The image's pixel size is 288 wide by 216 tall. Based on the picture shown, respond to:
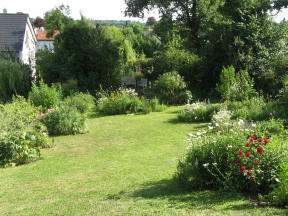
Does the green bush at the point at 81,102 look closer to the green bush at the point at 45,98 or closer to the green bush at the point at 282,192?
the green bush at the point at 45,98

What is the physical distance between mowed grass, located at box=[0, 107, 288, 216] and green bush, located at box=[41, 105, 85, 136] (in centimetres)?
60

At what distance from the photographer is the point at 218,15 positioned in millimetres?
22500

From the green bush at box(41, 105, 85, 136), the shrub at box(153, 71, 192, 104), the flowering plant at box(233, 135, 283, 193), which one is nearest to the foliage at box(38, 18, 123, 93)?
the shrub at box(153, 71, 192, 104)

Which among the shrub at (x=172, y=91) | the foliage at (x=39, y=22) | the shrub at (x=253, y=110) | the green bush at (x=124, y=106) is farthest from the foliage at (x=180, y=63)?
the foliage at (x=39, y=22)

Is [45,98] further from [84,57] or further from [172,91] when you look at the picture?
[172,91]

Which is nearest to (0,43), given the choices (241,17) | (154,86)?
(154,86)

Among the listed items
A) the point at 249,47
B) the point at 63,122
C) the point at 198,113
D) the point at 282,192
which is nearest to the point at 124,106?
the point at 198,113

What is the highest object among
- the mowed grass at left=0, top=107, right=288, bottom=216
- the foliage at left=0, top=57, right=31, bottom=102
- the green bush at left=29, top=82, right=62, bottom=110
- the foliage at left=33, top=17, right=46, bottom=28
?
the foliage at left=33, top=17, right=46, bottom=28

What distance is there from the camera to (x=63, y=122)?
10930 mm

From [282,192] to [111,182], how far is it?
289 cm

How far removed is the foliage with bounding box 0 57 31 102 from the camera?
55.1ft

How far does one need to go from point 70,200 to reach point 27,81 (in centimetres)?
1356

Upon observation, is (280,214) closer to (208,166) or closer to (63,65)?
(208,166)

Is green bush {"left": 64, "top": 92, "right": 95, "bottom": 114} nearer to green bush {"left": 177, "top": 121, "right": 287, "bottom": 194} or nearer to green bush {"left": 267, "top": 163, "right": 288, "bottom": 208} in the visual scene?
green bush {"left": 177, "top": 121, "right": 287, "bottom": 194}
